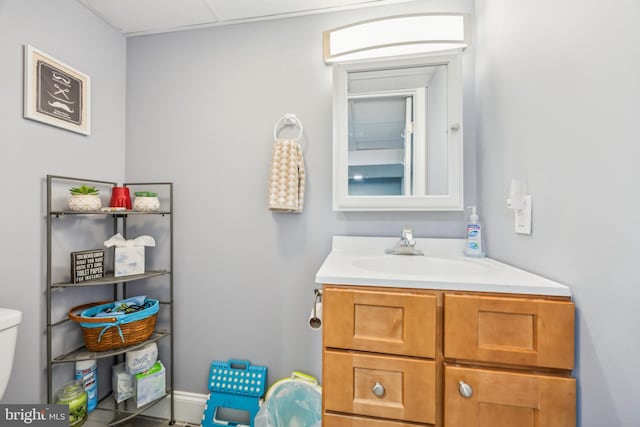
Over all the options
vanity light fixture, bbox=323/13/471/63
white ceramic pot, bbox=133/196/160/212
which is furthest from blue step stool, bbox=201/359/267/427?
vanity light fixture, bbox=323/13/471/63

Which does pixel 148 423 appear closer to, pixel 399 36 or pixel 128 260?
pixel 128 260

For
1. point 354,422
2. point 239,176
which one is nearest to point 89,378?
point 239,176

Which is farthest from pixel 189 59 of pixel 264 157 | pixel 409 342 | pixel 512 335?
pixel 512 335

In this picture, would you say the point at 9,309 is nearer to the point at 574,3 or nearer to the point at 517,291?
the point at 517,291

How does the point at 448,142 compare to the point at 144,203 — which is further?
the point at 144,203

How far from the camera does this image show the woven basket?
3.86 feet

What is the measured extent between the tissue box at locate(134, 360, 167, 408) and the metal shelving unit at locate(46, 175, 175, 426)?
0.03 meters

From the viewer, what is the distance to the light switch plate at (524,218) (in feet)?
2.84

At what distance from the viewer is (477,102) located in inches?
48.6

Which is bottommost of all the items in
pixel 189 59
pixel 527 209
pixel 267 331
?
pixel 267 331

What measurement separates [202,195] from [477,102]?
1464mm

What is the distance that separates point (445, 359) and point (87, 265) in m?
1.53

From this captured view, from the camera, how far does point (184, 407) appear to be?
146 cm

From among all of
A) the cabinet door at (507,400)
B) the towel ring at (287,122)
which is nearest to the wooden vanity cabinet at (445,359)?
the cabinet door at (507,400)
